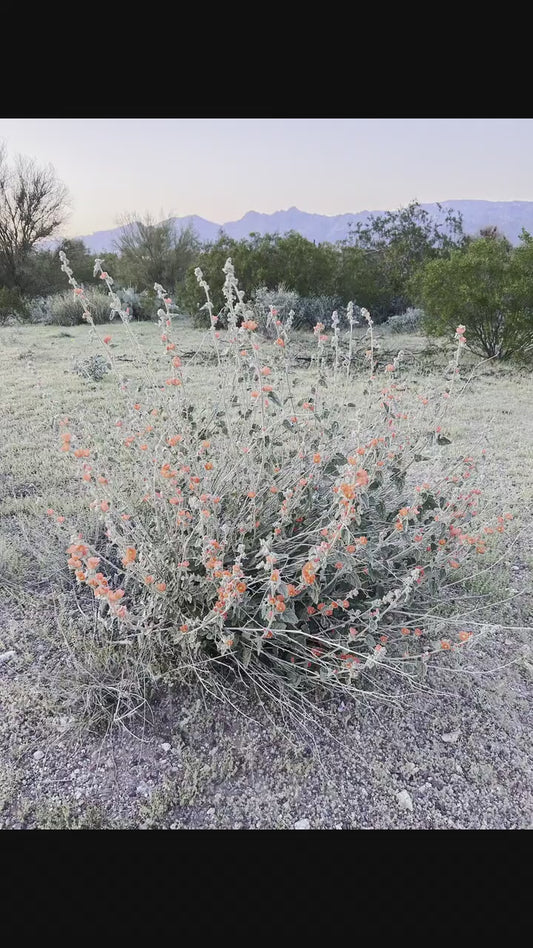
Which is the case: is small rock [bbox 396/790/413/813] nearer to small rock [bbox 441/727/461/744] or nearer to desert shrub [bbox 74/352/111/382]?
small rock [bbox 441/727/461/744]

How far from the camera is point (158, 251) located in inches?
419

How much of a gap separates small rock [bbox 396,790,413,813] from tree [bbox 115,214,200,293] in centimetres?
1008

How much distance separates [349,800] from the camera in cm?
150

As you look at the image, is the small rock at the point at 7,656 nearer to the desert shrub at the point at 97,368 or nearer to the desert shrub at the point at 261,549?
the desert shrub at the point at 261,549

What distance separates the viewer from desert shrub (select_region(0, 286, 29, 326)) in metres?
9.31

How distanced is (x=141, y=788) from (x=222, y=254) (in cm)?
771

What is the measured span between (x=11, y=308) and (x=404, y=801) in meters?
9.85

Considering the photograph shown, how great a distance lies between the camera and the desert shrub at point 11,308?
367 inches

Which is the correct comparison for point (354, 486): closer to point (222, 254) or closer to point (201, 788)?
point (201, 788)

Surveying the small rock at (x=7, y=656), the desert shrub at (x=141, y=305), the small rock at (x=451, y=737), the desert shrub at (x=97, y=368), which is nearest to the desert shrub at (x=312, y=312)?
the desert shrub at (x=141, y=305)

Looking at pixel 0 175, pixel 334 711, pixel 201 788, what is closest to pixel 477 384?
pixel 334 711

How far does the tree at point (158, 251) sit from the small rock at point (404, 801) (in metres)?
10.1

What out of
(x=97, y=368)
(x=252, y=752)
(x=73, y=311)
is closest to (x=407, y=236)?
(x=73, y=311)

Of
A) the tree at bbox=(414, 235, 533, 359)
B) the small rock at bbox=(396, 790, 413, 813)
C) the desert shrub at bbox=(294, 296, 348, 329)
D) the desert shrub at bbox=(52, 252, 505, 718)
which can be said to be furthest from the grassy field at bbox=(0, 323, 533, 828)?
the desert shrub at bbox=(294, 296, 348, 329)
